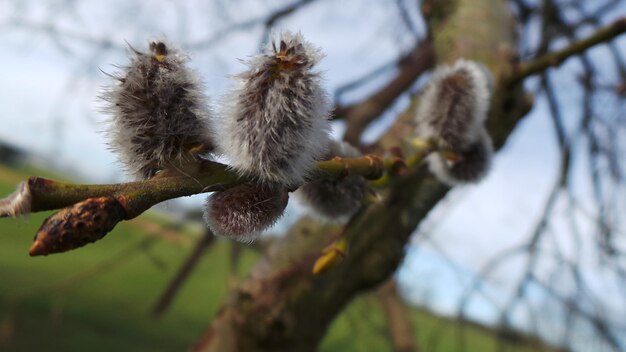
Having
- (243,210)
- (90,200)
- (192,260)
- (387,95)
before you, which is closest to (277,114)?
(243,210)

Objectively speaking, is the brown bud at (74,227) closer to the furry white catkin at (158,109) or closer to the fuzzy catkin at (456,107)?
the furry white catkin at (158,109)

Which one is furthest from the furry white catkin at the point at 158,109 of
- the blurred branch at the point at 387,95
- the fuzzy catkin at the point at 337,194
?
the blurred branch at the point at 387,95

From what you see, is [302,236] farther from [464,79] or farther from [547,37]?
[547,37]

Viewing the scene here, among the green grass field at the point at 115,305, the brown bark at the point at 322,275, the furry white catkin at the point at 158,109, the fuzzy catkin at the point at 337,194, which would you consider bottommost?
the green grass field at the point at 115,305

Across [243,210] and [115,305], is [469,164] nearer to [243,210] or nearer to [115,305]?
[243,210]

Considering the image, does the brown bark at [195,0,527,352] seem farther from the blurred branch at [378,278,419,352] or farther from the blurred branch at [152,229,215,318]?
the blurred branch at [152,229,215,318]

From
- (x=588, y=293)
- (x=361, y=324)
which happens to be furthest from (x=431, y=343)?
(x=588, y=293)

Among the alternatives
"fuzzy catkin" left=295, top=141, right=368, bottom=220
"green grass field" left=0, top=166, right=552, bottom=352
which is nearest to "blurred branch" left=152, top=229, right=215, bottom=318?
"green grass field" left=0, top=166, right=552, bottom=352
